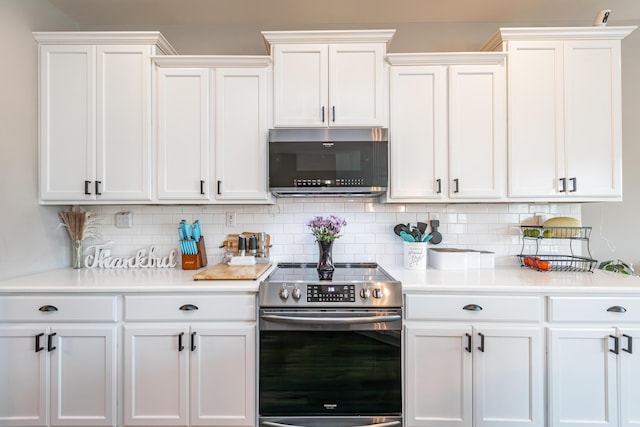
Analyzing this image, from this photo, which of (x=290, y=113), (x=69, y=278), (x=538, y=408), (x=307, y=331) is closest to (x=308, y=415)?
(x=307, y=331)

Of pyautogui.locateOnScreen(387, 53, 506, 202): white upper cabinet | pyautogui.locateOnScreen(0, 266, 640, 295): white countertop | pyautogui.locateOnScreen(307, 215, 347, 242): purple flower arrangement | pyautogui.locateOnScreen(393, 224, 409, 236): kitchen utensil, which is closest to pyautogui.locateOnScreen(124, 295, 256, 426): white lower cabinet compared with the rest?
pyautogui.locateOnScreen(0, 266, 640, 295): white countertop

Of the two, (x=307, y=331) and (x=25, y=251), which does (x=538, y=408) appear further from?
(x=25, y=251)

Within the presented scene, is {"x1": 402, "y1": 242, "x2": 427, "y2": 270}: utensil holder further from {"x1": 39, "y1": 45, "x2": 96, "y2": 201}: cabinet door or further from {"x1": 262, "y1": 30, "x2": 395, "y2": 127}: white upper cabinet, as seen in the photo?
{"x1": 39, "y1": 45, "x2": 96, "y2": 201}: cabinet door

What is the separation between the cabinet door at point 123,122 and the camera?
6.91ft

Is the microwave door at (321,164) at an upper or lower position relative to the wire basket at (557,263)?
upper

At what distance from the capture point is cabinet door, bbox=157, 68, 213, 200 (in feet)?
6.97

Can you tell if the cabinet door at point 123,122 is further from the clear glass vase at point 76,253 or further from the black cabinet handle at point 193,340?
the black cabinet handle at point 193,340

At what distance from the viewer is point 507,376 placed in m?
1.74

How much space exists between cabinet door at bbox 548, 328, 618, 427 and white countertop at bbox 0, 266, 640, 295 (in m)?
0.25

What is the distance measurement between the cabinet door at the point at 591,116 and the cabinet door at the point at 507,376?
3.46 feet

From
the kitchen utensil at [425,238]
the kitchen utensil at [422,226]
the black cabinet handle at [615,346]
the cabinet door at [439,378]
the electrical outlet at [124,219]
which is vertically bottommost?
the cabinet door at [439,378]

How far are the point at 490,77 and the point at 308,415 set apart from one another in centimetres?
235

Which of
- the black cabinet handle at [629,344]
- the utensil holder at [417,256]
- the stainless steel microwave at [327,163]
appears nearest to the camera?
the black cabinet handle at [629,344]

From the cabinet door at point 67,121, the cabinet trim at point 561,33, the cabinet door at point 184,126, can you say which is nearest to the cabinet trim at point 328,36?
the cabinet door at point 184,126
